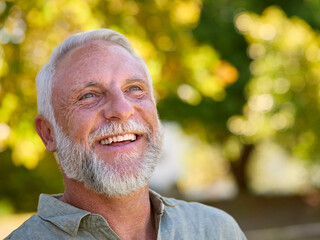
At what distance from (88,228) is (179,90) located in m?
2.81

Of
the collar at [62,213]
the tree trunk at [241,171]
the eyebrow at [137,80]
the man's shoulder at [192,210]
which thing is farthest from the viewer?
the tree trunk at [241,171]

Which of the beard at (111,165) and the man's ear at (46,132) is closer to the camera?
the beard at (111,165)

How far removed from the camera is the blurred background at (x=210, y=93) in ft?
13.0

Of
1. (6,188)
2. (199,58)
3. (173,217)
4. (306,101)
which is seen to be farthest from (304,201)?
(173,217)

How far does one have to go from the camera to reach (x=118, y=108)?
183 cm

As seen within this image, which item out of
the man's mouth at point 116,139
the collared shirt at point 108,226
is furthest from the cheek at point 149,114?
the collared shirt at point 108,226

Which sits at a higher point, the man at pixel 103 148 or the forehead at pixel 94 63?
the forehead at pixel 94 63

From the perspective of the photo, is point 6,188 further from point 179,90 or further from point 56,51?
point 56,51

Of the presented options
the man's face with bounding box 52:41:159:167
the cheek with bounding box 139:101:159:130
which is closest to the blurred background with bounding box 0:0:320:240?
the man's face with bounding box 52:41:159:167

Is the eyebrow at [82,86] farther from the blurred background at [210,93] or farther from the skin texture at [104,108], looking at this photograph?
the blurred background at [210,93]

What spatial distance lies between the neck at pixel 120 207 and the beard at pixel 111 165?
0.05 m

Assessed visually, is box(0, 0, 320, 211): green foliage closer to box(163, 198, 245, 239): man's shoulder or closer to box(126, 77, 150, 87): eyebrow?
box(126, 77, 150, 87): eyebrow

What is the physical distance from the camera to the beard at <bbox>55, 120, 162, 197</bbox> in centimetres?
181

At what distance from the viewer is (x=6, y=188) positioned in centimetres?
981
